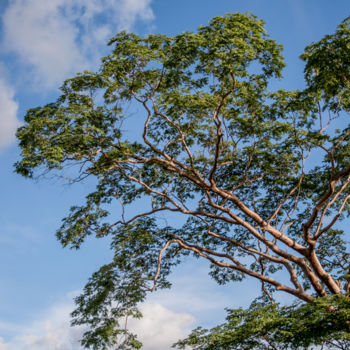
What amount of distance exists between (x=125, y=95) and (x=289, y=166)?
6.30 m

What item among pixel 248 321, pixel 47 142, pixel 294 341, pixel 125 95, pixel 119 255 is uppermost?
pixel 125 95

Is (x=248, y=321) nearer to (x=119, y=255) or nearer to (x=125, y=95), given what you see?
(x=119, y=255)

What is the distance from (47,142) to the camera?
37.4 feet

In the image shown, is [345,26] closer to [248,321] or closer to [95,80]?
[95,80]

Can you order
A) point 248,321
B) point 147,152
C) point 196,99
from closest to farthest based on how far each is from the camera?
point 248,321, point 196,99, point 147,152

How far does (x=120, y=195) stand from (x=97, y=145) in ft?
9.54

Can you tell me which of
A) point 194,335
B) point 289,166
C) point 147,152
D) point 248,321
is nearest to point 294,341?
point 248,321

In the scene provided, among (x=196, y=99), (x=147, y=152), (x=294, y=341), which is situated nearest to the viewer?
(x=294, y=341)

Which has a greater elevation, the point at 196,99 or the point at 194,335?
the point at 196,99

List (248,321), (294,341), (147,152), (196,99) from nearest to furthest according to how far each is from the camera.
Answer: (294,341), (248,321), (196,99), (147,152)

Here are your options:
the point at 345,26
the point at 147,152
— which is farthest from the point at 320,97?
the point at 147,152

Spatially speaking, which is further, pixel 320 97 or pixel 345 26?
pixel 320 97

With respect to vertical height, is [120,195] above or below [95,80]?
below

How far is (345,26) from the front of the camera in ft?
34.6
